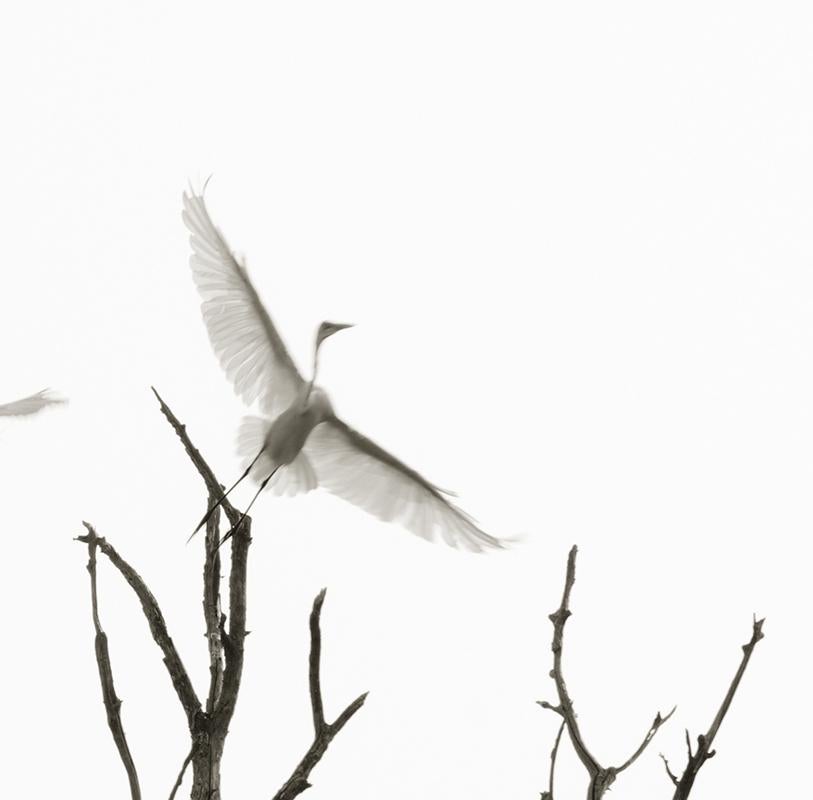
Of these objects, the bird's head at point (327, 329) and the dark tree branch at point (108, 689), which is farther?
the bird's head at point (327, 329)

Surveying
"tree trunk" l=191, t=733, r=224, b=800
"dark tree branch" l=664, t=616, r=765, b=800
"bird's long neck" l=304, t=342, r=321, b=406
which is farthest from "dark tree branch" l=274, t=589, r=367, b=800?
"bird's long neck" l=304, t=342, r=321, b=406

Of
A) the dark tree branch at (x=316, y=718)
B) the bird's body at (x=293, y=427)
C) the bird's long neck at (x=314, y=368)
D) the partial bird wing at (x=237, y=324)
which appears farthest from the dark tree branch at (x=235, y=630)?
the partial bird wing at (x=237, y=324)

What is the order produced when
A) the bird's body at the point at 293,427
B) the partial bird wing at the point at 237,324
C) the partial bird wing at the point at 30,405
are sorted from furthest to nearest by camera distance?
the partial bird wing at the point at 237,324 → the bird's body at the point at 293,427 → the partial bird wing at the point at 30,405

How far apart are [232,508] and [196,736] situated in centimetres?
48

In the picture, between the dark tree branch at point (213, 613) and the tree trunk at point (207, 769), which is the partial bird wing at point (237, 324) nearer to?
the dark tree branch at point (213, 613)

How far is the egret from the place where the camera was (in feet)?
9.14

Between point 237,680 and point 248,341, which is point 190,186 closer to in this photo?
point 248,341

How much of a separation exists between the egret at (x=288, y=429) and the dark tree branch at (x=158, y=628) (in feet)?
2.32

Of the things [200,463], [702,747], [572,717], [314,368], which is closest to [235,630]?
[200,463]

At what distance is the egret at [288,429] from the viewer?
2.79m

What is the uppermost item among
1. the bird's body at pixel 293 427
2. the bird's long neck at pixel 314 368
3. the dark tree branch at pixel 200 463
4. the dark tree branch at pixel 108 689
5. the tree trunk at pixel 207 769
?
the bird's long neck at pixel 314 368

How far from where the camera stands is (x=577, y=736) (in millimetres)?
1823

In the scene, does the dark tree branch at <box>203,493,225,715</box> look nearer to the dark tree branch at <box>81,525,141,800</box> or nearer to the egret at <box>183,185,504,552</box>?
the dark tree branch at <box>81,525,141,800</box>

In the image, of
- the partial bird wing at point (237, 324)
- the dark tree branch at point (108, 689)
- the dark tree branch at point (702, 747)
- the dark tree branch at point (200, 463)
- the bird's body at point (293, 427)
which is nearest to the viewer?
the dark tree branch at point (702, 747)
